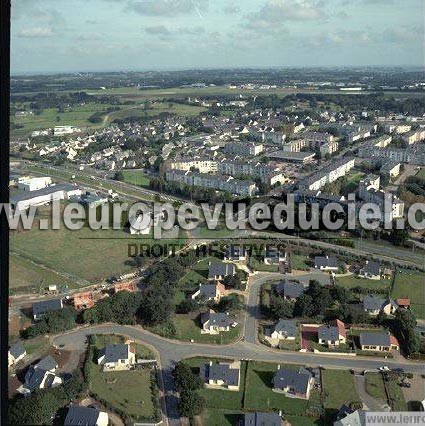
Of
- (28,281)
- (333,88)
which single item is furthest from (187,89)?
(28,281)

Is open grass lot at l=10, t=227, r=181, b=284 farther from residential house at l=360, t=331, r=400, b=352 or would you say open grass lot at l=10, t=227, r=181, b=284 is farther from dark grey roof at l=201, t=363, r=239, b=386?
residential house at l=360, t=331, r=400, b=352

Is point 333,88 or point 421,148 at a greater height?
point 333,88

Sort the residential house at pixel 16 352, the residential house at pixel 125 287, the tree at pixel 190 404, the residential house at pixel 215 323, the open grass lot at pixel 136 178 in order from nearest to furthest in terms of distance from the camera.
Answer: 1. the tree at pixel 190 404
2. the residential house at pixel 16 352
3. the residential house at pixel 215 323
4. the residential house at pixel 125 287
5. the open grass lot at pixel 136 178

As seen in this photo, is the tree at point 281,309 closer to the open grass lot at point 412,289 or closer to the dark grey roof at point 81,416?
the open grass lot at point 412,289

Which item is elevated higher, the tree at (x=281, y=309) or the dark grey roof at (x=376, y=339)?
the tree at (x=281, y=309)

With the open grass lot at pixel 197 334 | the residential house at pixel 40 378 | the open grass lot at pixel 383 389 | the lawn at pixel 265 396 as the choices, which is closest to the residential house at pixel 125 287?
the open grass lot at pixel 197 334

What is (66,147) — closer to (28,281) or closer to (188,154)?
(188,154)
